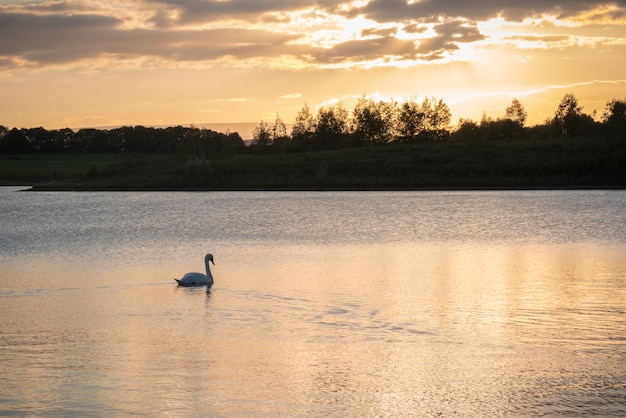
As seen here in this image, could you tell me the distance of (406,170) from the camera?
11325cm

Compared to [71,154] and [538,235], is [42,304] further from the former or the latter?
[71,154]

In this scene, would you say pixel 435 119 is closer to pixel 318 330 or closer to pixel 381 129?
pixel 381 129

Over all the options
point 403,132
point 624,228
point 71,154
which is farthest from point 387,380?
point 71,154

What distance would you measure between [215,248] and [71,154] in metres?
172

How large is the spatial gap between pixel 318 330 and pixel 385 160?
104 m

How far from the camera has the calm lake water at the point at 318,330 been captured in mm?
11781

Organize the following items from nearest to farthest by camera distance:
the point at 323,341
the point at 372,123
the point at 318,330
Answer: the point at 323,341, the point at 318,330, the point at 372,123

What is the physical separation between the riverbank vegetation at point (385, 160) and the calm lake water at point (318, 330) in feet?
243

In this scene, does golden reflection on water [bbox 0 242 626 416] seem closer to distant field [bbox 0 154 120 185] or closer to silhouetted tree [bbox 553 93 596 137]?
distant field [bbox 0 154 120 185]

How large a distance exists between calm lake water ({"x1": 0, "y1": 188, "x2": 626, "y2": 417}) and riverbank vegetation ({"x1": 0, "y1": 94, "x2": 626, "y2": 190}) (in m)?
74.0

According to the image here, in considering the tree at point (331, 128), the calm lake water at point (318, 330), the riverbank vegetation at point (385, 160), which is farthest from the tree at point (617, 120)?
the calm lake water at point (318, 330)

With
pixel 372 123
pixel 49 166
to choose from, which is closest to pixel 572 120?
pixel 372 123

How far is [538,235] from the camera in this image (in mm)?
39094

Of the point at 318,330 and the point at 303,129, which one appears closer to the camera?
the point at 318,330
